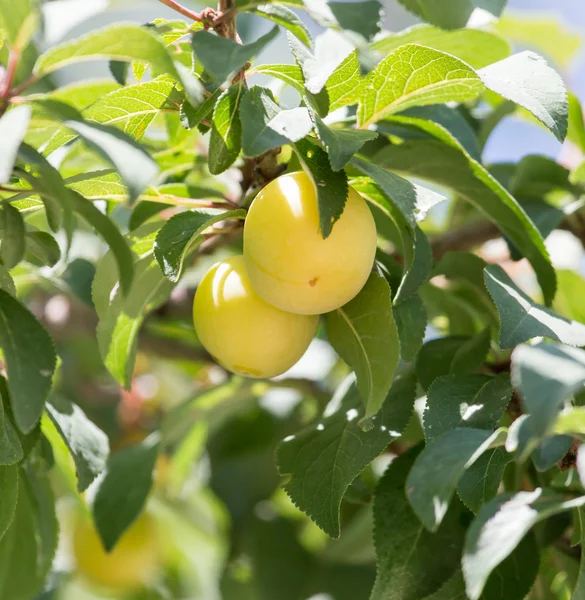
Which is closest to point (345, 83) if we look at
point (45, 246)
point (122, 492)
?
point (45, 246)

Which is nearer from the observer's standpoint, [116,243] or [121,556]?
[116,243]

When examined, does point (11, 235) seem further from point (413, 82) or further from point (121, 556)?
point (121, 556)

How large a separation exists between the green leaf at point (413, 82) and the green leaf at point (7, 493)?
42 centimetres

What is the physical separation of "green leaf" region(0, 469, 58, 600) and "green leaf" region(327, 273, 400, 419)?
0.39m

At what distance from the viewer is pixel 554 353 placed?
0.48 m

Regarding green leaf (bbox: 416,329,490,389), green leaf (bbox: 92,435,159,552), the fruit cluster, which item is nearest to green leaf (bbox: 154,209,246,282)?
the fruit cluster

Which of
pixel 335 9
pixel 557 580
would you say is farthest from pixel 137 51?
pixel 557 580

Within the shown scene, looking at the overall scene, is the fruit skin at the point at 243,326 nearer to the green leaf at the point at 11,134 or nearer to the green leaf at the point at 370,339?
the green leaf at the point at 370,339

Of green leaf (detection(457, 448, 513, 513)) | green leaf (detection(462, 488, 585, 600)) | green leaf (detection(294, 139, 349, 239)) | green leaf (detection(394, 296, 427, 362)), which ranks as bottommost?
green leaf (detection(457, 448, 513, 513))

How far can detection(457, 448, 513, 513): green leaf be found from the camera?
575mm

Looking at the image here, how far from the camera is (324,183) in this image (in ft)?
1.88

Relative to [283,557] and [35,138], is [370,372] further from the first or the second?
[283,557]

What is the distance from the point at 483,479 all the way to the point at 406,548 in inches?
5.4

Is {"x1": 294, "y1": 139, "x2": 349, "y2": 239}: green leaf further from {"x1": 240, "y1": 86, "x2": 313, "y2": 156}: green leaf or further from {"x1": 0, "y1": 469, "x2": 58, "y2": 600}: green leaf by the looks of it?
{"x1": 0, "y1": 469, "x2": 58, "y2": 600}: green leaf
